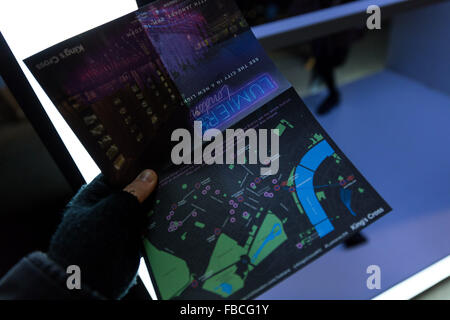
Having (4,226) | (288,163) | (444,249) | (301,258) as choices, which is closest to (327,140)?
(288,163)

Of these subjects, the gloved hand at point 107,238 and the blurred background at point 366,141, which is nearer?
the gloved hand at point 107,238

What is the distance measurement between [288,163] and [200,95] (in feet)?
0.52

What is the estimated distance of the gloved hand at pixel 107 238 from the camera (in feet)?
1.23

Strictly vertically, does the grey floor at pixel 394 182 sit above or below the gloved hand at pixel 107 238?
below

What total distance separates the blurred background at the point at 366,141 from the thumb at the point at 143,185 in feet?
0.38

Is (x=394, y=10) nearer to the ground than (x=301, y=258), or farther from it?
farther from it

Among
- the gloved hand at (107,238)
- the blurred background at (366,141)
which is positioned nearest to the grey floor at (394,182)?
the blurred background at (366,141)

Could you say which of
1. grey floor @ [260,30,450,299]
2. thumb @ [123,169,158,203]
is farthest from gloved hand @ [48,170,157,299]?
grey floor @ [260,30,450,299]

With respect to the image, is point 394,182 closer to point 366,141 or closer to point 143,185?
point 366,141

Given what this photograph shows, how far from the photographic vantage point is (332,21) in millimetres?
700

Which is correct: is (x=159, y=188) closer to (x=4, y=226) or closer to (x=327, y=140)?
(x=327, y=140)

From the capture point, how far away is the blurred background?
0.74 metres

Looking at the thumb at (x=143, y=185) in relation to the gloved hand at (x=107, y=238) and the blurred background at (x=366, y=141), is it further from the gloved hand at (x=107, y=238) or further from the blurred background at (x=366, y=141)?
the blurred background at (x=366, y=141)

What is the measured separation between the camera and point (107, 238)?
15.2 inches
